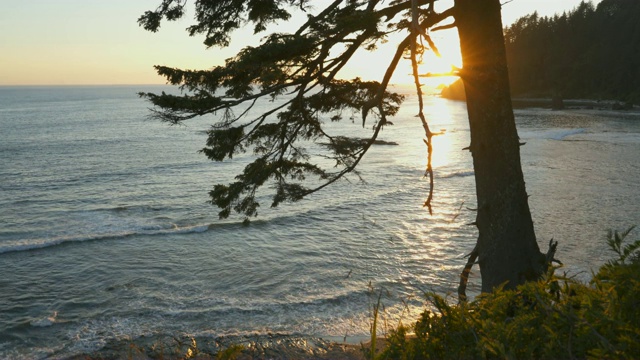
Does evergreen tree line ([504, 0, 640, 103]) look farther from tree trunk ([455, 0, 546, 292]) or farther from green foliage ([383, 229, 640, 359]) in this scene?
green foliage ([383, 229, 640, 359])

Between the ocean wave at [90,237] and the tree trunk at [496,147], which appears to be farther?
the ocean wave at [90,237]

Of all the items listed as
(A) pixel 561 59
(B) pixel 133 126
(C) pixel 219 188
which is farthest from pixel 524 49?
(C) pixel 219 188

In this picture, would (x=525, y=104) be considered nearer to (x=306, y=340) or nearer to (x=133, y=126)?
(x=133, y=126)

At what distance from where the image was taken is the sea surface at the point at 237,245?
10305 millimetres

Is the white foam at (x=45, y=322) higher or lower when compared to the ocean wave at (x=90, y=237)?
lower

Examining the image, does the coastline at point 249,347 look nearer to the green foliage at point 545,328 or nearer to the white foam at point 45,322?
the white foam at point 45,322

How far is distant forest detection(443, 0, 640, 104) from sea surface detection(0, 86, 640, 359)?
5192 cm

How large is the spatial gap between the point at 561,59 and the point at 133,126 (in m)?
65.2

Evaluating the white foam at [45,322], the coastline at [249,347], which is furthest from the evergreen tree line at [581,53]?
the white foam at [45,322]

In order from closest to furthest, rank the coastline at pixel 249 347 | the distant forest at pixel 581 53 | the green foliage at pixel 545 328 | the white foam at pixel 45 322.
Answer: the green foliage at pixel 545 328
the coastline at pixel 249 347
the white foam at pixel 45 322
the distant forest at pixel 581 53

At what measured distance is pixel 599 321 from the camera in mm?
2482

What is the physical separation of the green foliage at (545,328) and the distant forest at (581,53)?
7643 centimetres

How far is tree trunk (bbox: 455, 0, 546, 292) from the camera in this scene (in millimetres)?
5754

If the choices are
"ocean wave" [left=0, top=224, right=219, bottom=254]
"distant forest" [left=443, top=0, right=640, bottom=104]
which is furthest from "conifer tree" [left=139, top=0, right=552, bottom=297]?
"distant forest" [left=443, top=0, right=640, bottom=104]
